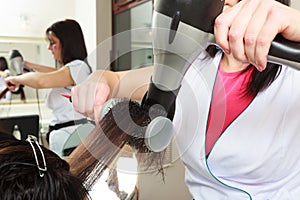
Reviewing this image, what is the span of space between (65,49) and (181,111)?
142 centimetres

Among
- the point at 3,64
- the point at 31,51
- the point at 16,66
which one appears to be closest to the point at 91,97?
the point at 16,66

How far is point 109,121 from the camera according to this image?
490 mm

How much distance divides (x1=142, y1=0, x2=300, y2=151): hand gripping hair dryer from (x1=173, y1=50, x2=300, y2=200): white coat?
15cm

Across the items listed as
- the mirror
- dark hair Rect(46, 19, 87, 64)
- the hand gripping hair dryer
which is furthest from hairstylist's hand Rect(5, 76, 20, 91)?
the hand gripping hair dryer

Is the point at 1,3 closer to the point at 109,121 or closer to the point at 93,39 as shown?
the point at 93,39

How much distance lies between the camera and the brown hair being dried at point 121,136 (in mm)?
474

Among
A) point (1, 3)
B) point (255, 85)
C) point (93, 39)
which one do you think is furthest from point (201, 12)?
point (1, 3)

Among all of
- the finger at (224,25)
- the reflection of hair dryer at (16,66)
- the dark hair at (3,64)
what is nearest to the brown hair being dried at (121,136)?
the finger at (224,25)

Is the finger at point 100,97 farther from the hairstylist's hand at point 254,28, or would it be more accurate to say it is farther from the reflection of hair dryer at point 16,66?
the reflection of hair dryer at point 16,66

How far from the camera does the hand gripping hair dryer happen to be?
310 millimetres

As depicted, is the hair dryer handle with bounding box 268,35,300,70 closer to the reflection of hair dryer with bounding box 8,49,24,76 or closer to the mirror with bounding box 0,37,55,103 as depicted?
the reflection of hair dryer with bounding box 8,49,24,76

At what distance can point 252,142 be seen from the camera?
0.58 meters

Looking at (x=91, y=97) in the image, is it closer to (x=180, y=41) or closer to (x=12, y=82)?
(x=180, y=41)

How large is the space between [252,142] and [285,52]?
0.99 ft
